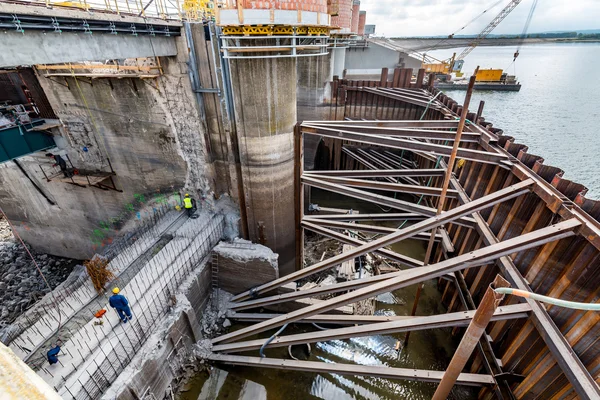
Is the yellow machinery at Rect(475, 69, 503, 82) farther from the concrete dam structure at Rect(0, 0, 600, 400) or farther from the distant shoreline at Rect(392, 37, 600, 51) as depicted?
the concrete dam structure at Rect(0, 0, 600, 400)

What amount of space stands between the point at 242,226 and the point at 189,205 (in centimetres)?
223

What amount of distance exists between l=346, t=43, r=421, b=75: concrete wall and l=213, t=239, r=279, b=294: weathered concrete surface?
30.0 metres

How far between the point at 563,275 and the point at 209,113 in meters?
10.2

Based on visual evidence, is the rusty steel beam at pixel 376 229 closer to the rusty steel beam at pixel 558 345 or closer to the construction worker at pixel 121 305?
the rusty steel beam at pixel 558 345

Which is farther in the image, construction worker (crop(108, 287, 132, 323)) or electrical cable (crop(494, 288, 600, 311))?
construction worker (crop(108, 287, 132, 323))

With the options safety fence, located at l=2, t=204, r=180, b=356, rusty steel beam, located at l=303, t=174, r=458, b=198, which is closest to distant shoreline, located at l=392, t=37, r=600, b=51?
rusty steel beam, located at l=303, t=174, r=458, b=198

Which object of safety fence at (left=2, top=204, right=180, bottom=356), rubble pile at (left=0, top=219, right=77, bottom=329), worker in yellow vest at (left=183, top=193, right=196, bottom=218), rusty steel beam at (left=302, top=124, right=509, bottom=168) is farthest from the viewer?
rubble pile at (left=0, top=219, right=77, bottom=329)

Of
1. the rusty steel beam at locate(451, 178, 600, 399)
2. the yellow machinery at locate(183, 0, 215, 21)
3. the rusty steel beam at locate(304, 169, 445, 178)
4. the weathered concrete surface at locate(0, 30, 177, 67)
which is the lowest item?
the rusty steel beam at locate(451, 178, 600, 399)

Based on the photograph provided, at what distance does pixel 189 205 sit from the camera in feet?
36.1

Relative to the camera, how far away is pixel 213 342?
873 cm

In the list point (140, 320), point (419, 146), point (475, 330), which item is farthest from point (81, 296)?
point (419, 146)

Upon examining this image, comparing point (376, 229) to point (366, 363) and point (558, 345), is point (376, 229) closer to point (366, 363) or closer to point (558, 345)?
point (366, 363)

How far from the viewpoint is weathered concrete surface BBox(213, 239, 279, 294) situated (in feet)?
30.9

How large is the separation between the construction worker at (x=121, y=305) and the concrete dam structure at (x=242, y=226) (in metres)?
0.06
